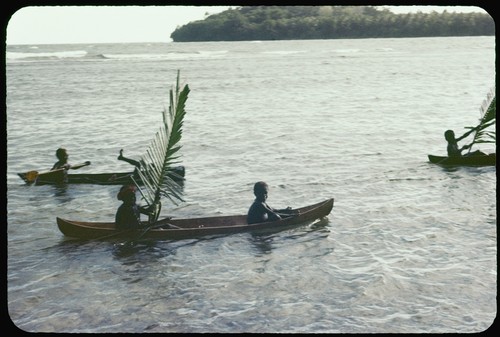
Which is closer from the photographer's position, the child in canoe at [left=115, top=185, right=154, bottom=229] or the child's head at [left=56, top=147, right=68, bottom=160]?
the child in canoe at [left=115, top=185, right=154, bottom=229]

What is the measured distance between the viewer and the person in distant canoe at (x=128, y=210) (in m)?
14.1

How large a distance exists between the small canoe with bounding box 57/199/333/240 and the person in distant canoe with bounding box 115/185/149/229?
170mm

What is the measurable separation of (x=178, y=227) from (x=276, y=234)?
2.52 meters

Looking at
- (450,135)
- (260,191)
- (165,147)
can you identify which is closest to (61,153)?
(165,147)

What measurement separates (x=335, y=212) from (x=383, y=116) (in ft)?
84.9

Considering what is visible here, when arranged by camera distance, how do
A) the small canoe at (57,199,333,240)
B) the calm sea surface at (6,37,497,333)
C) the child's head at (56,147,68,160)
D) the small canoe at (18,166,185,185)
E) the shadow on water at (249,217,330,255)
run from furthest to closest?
1. the small canoe at (18,166,185,185)
2. the child's head at (56,147,68,160)
3. the shadow on water at (249,217,330,255)
4. the small canoe at (57,199,333,240)
5. the calm sea surface at (6,37,497,333)

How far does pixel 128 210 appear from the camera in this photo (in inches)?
563

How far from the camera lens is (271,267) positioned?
13695mm

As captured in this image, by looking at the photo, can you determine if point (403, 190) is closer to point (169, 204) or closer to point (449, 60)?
point (169, 204)

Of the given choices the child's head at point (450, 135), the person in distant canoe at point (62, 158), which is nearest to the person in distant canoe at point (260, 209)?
the person in distant canoe at point (62, 158)

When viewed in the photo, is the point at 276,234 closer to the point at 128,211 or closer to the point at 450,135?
the point at 128,211

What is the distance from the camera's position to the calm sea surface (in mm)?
11375

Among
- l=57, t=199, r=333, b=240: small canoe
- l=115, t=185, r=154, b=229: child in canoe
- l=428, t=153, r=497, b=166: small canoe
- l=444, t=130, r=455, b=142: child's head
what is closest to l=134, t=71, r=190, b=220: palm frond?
l=115, t=185, r=154, b=229: child in canoe

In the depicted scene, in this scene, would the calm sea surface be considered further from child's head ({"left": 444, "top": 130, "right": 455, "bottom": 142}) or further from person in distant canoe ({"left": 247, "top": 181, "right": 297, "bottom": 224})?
child's head ({"left": 444, "top": 130, "right": 455, "bottom": 142})
